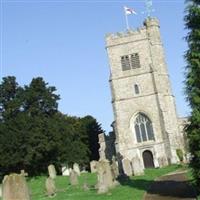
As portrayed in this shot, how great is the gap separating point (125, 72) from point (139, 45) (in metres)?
3.41

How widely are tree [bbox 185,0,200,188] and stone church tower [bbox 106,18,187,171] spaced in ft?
106

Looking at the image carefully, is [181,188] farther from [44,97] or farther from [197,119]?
[44,97]

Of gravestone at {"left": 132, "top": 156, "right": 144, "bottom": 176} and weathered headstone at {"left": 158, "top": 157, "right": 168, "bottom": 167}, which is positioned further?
weathered headstone at {"left": 158, "top": 157, "right": 168, "bottom": 167}

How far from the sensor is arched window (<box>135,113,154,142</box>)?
52.7 meters

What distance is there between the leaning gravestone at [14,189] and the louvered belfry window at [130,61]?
44.4m

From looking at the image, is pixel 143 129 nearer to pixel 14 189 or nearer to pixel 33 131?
pixel 33 131

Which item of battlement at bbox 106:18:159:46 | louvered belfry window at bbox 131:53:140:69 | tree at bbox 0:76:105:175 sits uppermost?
battlement at bbox 106:18:159:46

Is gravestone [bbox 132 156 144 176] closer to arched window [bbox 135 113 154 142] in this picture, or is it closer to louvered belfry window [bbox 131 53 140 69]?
arched window [bbox 135 113 154 142]

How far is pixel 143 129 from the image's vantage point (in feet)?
173

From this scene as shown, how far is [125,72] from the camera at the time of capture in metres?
55.1

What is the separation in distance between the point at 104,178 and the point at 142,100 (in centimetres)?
3156

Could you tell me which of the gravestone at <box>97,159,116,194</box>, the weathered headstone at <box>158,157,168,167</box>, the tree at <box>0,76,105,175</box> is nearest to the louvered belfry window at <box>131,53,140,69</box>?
the tree at <box>0,76,105,175</box>

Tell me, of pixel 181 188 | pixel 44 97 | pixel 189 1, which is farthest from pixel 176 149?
pixel 189 1

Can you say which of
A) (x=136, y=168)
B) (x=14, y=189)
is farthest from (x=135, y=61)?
(x=14, y=189)
